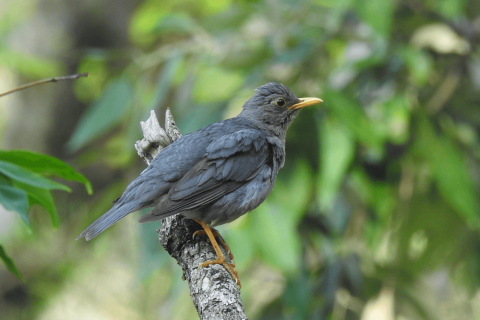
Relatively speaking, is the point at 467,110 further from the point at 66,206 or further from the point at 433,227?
the point at 66,206

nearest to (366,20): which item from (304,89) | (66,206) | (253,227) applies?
(304,89)

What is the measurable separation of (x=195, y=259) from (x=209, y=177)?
2.12ft

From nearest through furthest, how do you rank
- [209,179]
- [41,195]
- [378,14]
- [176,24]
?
[41,195] → [209,179] → [378,14] → [176,24]

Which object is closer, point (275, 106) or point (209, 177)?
point (209, 177)

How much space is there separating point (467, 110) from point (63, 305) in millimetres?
7497

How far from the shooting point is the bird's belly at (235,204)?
3404 millimetres

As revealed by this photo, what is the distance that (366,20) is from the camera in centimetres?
472

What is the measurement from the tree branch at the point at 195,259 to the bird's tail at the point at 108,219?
0.29 meters

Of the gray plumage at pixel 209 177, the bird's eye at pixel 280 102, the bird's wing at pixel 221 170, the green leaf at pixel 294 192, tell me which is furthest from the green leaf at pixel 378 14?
the bird's wing at pixel 221 170

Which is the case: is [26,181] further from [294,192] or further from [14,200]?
[294,192]

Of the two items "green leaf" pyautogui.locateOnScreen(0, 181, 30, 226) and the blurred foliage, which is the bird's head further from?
"green leaf" pyautogui.locateOnScreen(0, 181, 30, 226)

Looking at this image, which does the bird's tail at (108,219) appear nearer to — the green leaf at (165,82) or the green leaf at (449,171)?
the green leaf at (165,82)

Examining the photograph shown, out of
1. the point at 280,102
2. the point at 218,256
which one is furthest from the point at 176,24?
the point at 218,256

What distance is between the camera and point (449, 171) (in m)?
5.01
